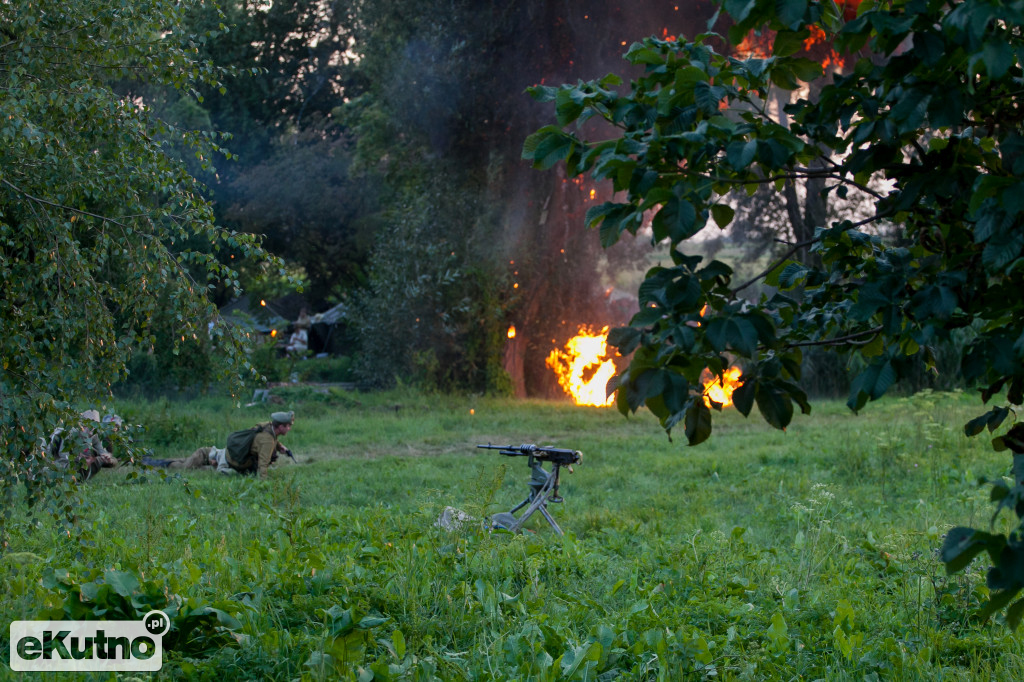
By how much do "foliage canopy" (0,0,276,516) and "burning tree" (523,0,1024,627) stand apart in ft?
9.87

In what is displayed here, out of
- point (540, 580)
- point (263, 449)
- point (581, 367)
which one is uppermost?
point (581, 367)

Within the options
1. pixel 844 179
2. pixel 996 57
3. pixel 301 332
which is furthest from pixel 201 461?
pixel 301 332

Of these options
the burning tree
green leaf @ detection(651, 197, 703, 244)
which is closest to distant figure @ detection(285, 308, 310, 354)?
the burning tree

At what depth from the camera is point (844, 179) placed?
2.55m

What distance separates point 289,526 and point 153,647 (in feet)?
5.94

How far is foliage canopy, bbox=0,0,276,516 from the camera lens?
416 cm

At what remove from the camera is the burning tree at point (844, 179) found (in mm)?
1929

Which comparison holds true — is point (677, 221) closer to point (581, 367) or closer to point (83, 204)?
point (83, 204)

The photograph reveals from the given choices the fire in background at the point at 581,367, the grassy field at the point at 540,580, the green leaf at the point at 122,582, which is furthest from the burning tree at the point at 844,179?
the fire in background at the point at 581,367

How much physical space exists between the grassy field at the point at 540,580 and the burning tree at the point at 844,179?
6.35 ft

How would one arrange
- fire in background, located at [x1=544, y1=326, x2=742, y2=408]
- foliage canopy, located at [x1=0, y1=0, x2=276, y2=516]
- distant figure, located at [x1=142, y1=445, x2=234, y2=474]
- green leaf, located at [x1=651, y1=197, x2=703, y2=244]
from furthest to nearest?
fire in background, located at [x1=544, y1=326, x2=742, y2=408] < distant figure, located at [x1=142, y1=445, x2=234, y2=474] < foliage canopy, located at [x1=0, y1=0, x2=276, y2=516] < green leaf, located at [x1=651, y1=197, x2=703, y2=244]

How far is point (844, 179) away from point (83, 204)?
400 centimetres

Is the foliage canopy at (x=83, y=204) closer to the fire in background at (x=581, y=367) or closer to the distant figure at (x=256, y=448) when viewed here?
the distant figure at (x=256, y=448)

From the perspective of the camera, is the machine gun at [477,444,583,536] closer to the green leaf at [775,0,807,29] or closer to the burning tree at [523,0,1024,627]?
the burning tree at [523,0,1024,627]
